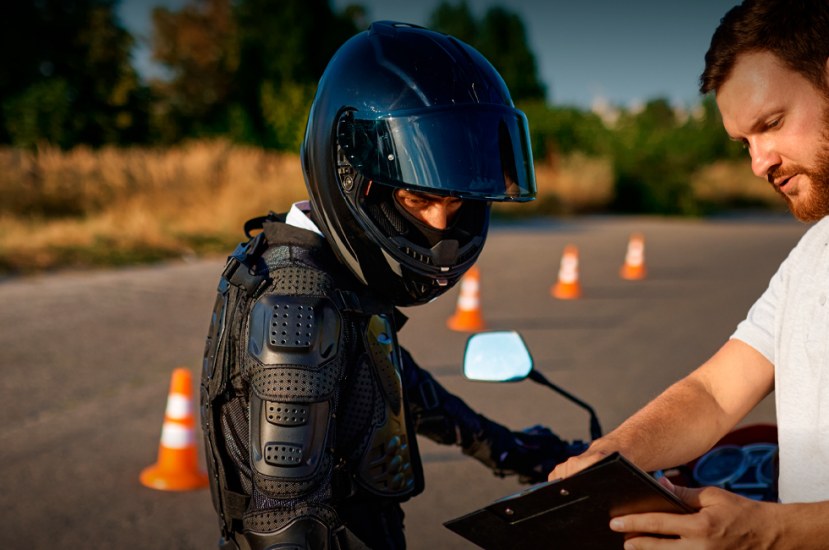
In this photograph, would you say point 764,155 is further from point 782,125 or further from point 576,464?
point 576,464

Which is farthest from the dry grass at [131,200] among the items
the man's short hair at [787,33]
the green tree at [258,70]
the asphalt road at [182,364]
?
the man's short hair at [787,33]

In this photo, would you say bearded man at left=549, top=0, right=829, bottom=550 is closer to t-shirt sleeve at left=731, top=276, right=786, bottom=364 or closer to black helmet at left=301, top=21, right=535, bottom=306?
t-shirt sleeve at left=731, top=276, right=786, bottom=364

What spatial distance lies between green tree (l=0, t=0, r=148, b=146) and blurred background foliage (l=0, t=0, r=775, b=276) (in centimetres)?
3

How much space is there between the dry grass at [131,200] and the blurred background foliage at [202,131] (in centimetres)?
4

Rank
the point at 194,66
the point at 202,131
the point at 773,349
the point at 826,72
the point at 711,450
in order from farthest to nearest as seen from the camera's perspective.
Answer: the point at 194,66 < the point at 202,131 < the point at 711,450 < the point at 773,349 < the point at 826,72

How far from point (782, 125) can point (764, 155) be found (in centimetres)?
9

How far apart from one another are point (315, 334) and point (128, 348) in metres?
5.91

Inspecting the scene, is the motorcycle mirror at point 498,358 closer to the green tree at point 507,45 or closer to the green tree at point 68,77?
the green tree at point 68,77

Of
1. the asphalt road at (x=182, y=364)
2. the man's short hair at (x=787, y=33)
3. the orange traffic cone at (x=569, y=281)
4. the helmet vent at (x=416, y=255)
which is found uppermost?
the man's short hair at (x=787, y=33)

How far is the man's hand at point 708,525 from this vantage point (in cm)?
144

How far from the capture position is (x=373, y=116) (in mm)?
2139

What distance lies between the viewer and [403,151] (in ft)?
6.90

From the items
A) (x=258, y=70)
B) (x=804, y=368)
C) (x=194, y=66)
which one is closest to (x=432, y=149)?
(x=804, y=368)

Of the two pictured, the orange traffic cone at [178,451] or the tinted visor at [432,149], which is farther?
the orange traffic cone at [178,451]
